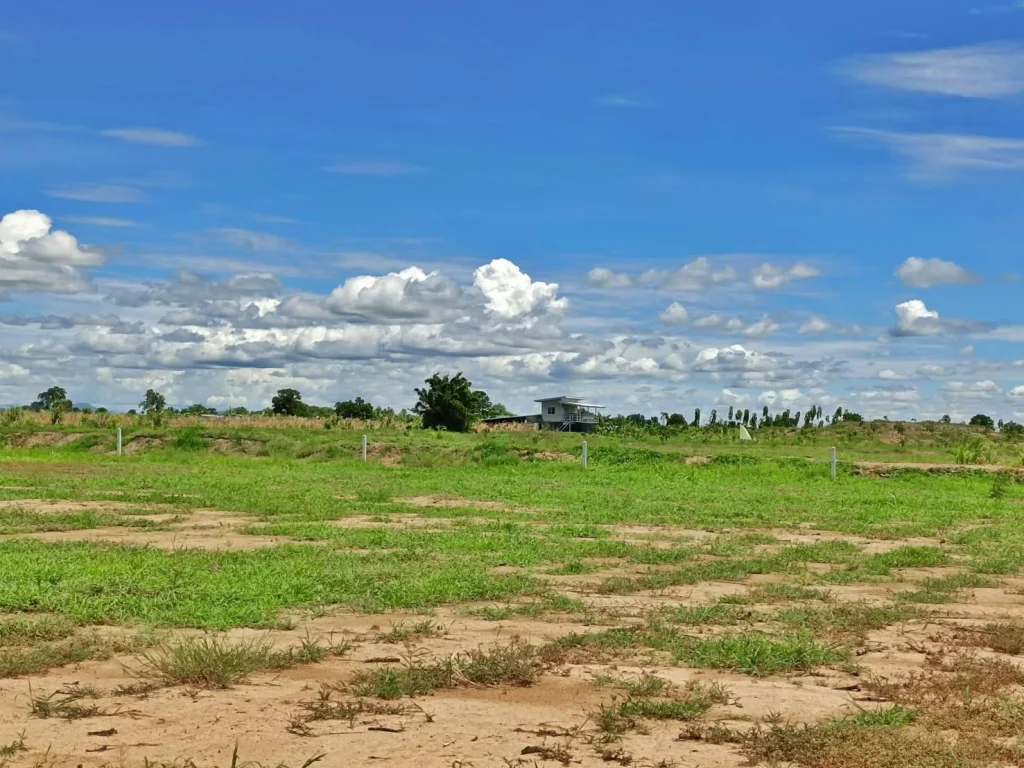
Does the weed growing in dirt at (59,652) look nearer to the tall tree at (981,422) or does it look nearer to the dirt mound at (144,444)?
the dirt mound at (144,444)

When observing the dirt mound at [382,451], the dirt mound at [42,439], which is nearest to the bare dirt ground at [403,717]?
the dirt mound at [382,451]

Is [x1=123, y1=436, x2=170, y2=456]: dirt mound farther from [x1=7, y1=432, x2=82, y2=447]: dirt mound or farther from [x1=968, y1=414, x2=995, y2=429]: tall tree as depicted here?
[x1=968, y1=414, x2=995, y2=429]: tall tree

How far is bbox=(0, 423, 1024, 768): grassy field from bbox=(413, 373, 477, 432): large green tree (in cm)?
3942

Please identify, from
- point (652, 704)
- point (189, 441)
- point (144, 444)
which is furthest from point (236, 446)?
Answer: point (652, 704)

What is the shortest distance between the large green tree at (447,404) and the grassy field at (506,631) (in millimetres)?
39418

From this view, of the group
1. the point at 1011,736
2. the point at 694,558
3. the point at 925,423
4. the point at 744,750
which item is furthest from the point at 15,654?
the point at 925,423

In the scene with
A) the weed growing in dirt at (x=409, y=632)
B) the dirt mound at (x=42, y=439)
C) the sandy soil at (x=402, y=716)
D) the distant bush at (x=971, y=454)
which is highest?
the distant bush at (x=971, y=454)

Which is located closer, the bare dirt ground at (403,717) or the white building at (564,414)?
the bare dirt ground at (403,717)

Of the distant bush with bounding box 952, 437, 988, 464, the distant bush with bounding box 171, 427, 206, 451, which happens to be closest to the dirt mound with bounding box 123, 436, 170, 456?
the distant bush with bounding box 171, 427, 206, 451

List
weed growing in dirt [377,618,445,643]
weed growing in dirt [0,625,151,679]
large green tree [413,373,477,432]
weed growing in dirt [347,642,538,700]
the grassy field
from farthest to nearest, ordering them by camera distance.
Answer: large green tree [413,373,477,432] < weed growing in dirt [377,618,445,643] < weed growing in dirt [0,625,151,679] < weed growing in dirt [347,642,538,700] < the grassy field

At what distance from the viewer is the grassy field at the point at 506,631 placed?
568 cm

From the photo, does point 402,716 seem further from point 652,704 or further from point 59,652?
point 59,652

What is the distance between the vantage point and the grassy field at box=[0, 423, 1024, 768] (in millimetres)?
5684

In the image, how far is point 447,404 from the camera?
196 ft
